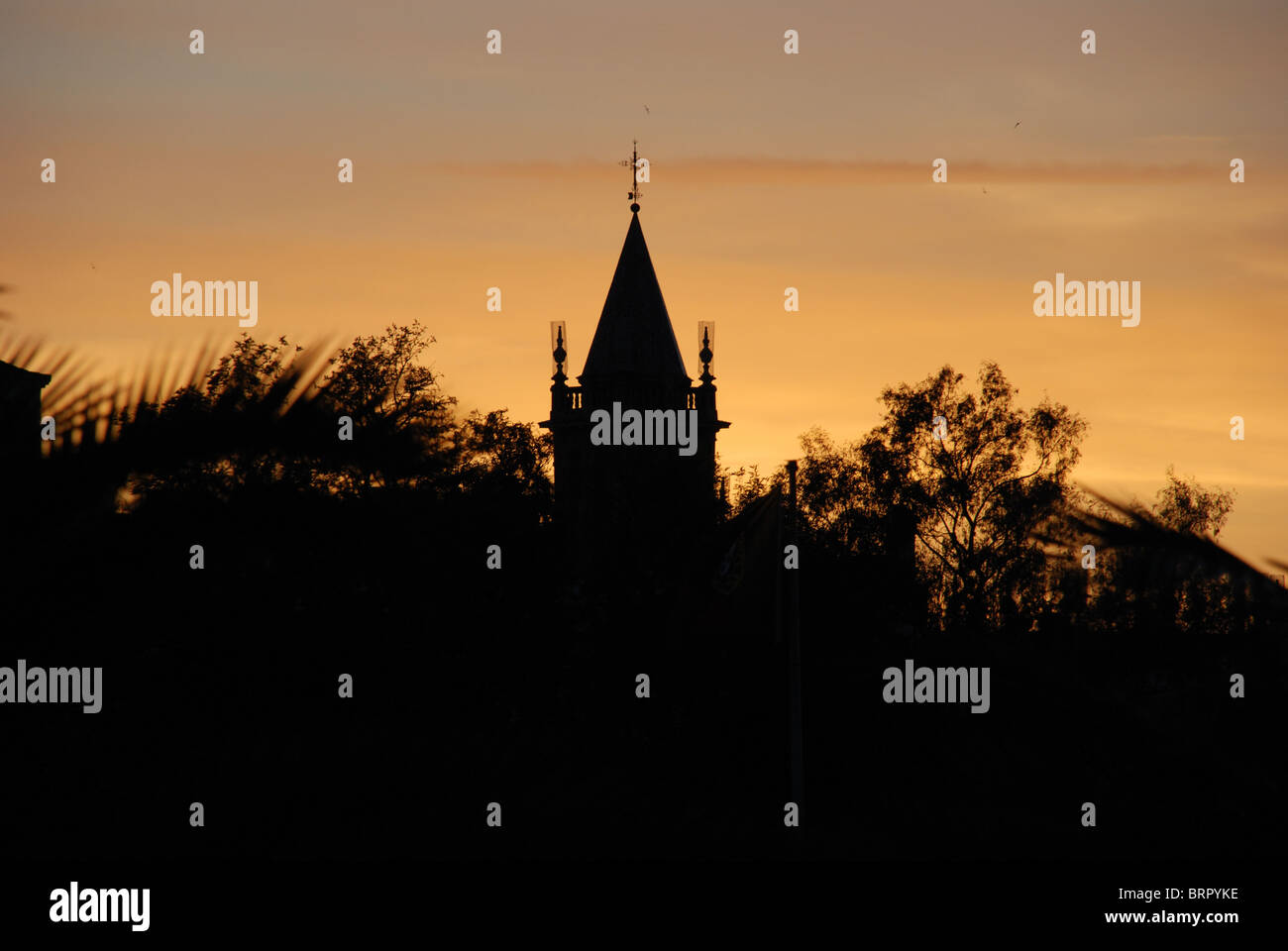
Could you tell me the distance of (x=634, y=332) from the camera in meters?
84.4

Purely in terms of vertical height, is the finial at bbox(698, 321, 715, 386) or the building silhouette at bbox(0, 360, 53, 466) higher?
the finial at bbox(698, 321, 715, 386)

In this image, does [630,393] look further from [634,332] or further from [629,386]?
[634,332]

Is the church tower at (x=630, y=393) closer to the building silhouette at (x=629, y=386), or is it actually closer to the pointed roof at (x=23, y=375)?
the building silhouette at (x=629, y=386)

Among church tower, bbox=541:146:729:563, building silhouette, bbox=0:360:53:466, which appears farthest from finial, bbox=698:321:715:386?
building silhouette, bbox=0:360:53:466

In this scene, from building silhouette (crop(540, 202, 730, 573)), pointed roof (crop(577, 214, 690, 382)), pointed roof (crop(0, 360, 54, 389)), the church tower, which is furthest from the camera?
pointed roof (crop(577, 214, 690, 382))

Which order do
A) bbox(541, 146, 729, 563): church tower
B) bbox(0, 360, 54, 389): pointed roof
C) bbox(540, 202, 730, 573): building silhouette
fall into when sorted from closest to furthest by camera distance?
bbox(0, 360, 54, 389): pointed roof, bbox(541, 146, 729, 563): church tower, bbox(540, 202, 730, 573): building silhouette

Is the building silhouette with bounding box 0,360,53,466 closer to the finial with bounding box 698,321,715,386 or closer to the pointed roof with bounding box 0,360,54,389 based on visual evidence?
the pointed roof with bounding box 0,360,54,389

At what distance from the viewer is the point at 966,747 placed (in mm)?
24781

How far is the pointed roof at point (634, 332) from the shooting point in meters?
84.0

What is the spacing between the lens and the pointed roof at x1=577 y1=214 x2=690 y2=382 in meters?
84.0

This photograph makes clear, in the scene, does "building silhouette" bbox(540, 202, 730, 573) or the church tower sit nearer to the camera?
the church tower

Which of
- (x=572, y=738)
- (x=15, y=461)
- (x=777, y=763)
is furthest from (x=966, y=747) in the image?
(x=15, y=461)
